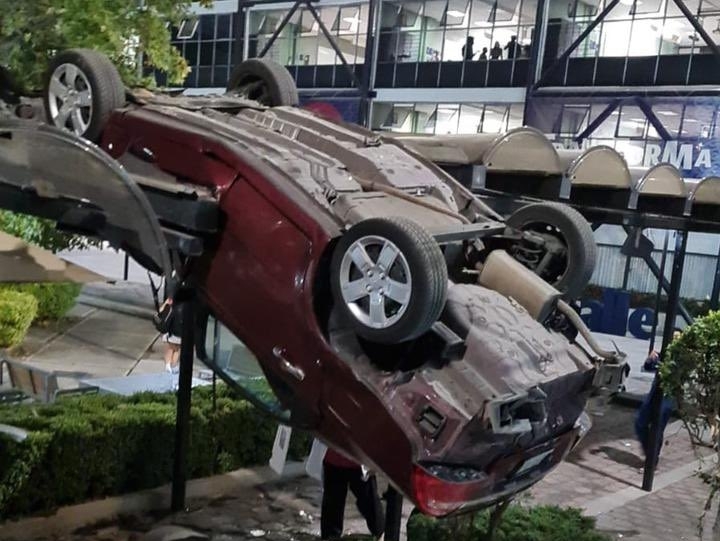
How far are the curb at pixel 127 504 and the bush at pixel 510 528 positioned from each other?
273 centimetres

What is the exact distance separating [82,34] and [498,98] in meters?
19.2

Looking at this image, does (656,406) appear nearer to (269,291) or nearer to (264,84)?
(264,84)

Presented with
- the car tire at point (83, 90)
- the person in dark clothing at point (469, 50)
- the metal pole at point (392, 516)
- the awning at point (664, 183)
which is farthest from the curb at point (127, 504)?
the person in dark clothing at point (469, 50)

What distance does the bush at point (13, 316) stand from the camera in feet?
42.4

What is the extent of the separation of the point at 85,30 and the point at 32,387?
4.17 meters

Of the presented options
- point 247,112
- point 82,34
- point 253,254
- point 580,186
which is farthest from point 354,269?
point 82,34

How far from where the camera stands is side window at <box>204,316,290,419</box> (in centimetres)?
471

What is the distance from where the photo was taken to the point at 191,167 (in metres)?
4.49

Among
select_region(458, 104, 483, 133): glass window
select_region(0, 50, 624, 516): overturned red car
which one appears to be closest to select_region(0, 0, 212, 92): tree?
select_region(0, 50, 624, 516): overturned red car

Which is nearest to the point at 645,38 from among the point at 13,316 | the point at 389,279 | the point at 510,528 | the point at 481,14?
the point at 481,14

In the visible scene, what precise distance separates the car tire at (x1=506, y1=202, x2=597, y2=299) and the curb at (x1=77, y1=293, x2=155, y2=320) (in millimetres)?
13683

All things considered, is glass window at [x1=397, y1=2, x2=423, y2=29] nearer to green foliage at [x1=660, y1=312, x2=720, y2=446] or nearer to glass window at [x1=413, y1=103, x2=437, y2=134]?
glass window at [x1=413, y1=103, x2=437, y2=134]

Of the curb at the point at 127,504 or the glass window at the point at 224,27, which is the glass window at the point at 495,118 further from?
the curb at the point at 127,504

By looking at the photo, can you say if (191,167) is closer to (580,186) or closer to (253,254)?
(253,254)
